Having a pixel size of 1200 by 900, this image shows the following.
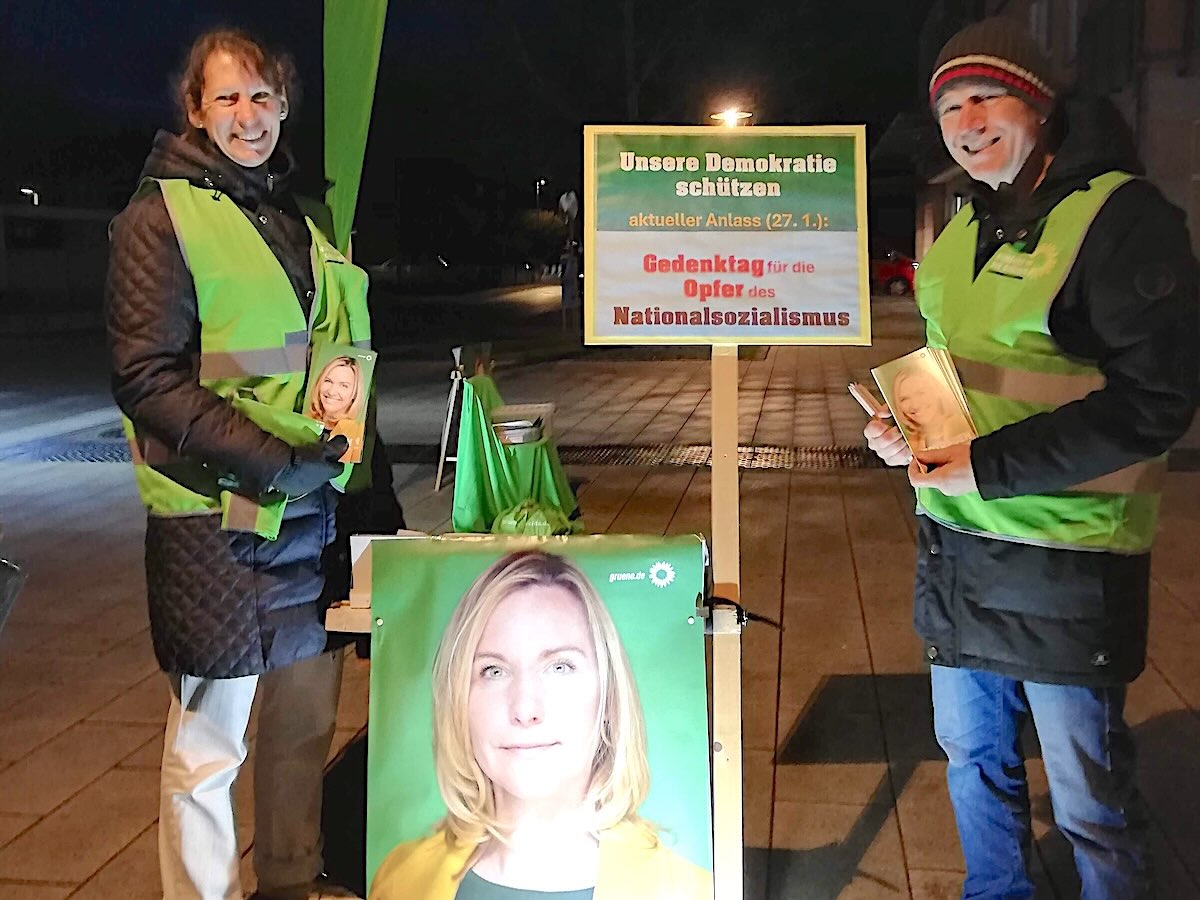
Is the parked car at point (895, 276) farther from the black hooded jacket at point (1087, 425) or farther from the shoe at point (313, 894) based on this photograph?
the shoe at point (313, 894)

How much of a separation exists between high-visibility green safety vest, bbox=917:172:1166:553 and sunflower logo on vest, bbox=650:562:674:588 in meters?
0.64

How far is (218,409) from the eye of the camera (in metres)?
2.31

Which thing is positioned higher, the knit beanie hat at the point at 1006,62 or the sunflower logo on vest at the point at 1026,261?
the knit beanie hat at the point at 1006,62

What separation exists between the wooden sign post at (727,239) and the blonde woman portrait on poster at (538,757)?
24cm

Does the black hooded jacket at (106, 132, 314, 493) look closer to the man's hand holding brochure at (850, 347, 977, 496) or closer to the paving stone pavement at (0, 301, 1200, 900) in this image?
the man's hand holding brochure at (850, 347, 977, 496)

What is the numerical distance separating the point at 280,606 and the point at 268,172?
3.18 feet

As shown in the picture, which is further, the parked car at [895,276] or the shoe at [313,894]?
the parked car at [895,276]

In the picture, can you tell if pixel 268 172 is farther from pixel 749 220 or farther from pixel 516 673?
pixel 516 673

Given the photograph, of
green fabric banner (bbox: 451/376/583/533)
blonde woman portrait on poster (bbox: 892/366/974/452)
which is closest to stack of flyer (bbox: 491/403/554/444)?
green fabric banner (bbox: 451/376/583/533)

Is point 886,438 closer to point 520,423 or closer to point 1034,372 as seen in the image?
point 1034,372

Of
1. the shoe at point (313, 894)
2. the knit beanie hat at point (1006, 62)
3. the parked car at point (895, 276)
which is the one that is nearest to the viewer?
the knit beanie hat at point (1006, 62)

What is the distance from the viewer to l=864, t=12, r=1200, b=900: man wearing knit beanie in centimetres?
210

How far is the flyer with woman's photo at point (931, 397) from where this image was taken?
2254 mm

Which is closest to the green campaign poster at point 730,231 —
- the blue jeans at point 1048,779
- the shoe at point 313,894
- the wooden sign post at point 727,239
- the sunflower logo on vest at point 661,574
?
the wooden sign post at point 727,239
